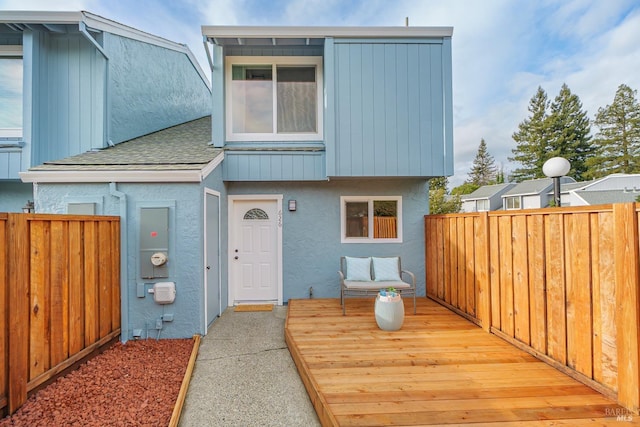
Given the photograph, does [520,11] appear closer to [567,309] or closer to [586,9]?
[586,9]

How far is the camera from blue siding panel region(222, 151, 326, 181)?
5418 millimetres

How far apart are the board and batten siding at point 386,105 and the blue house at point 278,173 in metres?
0.02

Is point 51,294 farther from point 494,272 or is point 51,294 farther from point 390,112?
point 390,112

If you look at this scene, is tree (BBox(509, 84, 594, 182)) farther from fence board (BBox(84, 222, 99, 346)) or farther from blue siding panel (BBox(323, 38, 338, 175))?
fence board (BBox(84, 222, 99, 346))

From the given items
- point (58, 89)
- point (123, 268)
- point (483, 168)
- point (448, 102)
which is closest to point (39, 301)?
point (123, 268)

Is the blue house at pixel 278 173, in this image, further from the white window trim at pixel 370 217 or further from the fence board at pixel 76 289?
the fence board at pixel 76 289

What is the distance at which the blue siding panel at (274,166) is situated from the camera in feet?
17.8

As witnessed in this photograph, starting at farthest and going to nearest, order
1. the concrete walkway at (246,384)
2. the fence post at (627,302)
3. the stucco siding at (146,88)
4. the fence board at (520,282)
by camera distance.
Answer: the stucco siding at (146,88)
the fence board at (520,282)
the concrete walkway at (246,384)
the fence post at (627,302)

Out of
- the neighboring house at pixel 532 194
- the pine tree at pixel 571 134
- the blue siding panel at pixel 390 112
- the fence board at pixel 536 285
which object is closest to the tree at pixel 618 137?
the pine tree at pixel 571 134

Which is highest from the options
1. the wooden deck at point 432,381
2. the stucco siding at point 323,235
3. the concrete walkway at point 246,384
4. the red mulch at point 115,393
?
the stucco siding at point 323,235

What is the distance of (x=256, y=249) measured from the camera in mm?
5750

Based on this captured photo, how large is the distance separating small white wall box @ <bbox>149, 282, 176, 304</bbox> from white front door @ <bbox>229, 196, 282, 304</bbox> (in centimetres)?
167

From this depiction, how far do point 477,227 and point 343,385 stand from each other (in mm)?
2968

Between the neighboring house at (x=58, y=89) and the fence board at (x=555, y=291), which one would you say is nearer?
the fence board at (x=555, y=291)
